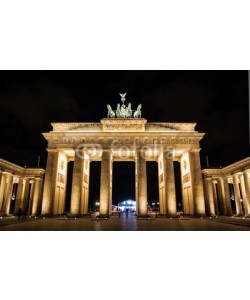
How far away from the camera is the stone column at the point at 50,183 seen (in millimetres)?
31641

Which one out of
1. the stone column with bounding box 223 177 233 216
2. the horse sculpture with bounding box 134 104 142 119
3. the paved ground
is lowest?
the paved ground

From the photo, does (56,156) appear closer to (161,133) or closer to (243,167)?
(161,133)

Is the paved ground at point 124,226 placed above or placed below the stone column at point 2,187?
below

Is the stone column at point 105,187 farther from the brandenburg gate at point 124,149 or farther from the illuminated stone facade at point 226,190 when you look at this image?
the illuminated stone facade at point 226,190

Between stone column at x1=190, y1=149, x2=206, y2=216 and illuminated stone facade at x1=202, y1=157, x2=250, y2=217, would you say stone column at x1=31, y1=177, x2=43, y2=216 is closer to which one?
stone column at x1=190, y1=149, x2=206, y2=216

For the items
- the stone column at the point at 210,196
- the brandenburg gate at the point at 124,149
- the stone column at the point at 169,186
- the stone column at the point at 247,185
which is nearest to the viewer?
the stone column at the point at 169,186

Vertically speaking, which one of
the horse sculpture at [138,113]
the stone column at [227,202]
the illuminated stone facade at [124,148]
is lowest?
the stone column at [227,202]

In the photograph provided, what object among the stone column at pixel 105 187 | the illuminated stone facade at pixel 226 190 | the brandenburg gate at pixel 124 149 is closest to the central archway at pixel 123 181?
the illuminated stone facade at pixel 226 190

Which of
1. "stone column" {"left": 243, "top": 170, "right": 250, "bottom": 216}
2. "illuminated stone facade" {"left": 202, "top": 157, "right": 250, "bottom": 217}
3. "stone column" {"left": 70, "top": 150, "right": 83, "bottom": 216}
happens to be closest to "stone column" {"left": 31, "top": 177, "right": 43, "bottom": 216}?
"stone column" {"left": 70, "top": 150, "right": 83, "bottom": 216}

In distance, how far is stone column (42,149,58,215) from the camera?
104 feet

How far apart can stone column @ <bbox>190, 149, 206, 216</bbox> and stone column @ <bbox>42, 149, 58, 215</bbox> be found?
850 inches

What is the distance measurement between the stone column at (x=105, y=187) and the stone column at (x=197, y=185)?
13.1 metres

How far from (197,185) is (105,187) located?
13.9m

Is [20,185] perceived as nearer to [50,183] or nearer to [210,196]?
[50,183]
